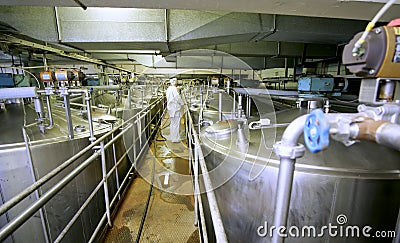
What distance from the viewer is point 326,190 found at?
0.86m

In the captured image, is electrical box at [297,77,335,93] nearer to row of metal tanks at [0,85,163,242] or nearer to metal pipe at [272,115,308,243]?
metal pipe at [272,115,308,243]

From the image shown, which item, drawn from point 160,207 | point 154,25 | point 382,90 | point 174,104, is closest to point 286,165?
point 382,90

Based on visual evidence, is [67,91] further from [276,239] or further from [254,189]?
[276,239]

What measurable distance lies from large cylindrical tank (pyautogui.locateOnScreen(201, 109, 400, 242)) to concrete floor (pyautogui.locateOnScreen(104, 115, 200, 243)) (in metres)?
0.73

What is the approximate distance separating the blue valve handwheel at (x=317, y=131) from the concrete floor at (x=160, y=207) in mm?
1438

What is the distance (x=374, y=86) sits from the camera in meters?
0.43

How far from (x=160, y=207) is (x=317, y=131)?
185 cm

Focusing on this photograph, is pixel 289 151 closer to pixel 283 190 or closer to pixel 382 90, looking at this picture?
pixel 283 190

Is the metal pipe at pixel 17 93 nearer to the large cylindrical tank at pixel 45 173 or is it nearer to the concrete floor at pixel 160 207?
the large cylindrical tank at pixel 45 173

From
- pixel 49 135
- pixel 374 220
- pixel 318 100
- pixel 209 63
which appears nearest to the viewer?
pixel 374 220

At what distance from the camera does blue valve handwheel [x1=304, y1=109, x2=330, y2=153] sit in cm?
33

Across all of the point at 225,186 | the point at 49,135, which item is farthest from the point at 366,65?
the point at 49,135

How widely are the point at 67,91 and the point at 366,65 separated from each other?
4.94ft

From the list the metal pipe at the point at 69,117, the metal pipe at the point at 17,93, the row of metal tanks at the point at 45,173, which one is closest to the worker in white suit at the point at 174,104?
the row of metal tanks at the point at 45,173
